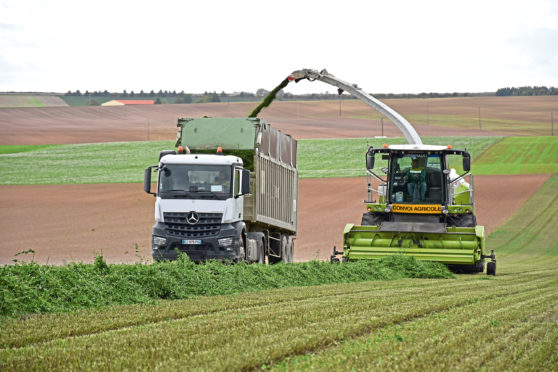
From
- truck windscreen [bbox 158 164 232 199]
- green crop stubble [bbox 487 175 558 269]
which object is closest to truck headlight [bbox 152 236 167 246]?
truck windscreen [bbox 158 164 232 199]

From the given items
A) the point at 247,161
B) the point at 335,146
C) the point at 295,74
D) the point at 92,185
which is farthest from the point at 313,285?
the point at 335,146

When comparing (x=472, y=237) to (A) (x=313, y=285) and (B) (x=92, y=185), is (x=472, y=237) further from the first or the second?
(B) (x=92, y=185)

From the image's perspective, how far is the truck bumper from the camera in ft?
63.2

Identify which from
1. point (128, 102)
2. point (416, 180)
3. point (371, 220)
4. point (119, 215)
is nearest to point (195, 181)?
point (371, 220)

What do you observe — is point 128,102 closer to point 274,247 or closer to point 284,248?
point 284,248

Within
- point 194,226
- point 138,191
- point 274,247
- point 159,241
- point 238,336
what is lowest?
point 138,191

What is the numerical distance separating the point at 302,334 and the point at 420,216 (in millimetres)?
13785

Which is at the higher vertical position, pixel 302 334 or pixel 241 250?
pixel 302 334

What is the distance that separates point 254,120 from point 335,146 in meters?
55.0

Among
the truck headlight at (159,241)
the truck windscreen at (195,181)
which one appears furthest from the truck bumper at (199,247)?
the truck windscreen at (195,181)

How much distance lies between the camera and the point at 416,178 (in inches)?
870

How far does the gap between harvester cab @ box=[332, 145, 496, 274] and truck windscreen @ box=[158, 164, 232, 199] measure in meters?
3.62

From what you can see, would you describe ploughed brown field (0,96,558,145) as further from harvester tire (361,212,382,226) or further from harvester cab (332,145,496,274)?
harvester cab (332,145,496,274)

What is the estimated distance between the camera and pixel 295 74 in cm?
2781
